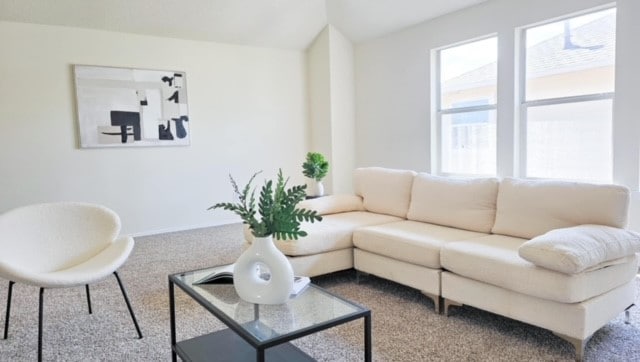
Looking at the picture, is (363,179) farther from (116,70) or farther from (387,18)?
(116,70)

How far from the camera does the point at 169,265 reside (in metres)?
3.95

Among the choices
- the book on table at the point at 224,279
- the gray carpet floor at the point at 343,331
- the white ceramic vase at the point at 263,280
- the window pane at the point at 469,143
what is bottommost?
the gray carpet floor at the point at 343,331

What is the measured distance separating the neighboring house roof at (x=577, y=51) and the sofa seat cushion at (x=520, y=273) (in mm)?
2139

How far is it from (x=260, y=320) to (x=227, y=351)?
43 centimetres

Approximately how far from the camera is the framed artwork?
492 centimetres

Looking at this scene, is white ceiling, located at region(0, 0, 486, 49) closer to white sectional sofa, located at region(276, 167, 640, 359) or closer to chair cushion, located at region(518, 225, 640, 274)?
white sectional sofa, located at region(276, 167, 640, 359)

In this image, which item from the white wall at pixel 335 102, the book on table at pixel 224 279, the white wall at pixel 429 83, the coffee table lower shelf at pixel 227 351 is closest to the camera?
the coffee table lower shelf at pixel 227 351

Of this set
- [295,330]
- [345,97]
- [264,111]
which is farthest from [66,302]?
[345,97]

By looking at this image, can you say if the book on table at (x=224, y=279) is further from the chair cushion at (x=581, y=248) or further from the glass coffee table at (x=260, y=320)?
the chair cushion at (x=581, y=248)

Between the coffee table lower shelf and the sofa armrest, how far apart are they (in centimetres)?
180

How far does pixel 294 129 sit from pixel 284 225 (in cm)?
471

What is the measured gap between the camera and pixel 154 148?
5.35 metres

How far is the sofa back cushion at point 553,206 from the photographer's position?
8.07 ft

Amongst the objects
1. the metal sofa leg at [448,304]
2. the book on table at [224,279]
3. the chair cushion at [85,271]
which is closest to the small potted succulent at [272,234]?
the book on table at [224,279]
